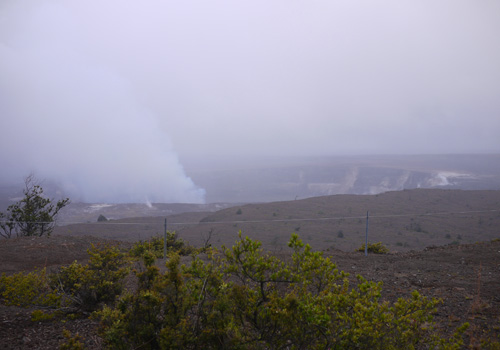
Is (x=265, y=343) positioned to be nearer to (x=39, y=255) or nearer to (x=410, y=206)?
(x=39, y=255)

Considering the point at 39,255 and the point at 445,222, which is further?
the point at 445,222

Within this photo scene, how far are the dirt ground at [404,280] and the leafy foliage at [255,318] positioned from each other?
2.09 ft

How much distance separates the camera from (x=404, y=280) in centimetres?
757

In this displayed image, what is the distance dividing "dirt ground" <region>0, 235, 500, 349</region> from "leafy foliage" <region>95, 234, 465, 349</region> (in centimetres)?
64

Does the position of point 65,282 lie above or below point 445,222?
above

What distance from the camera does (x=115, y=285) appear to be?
18.1 ft

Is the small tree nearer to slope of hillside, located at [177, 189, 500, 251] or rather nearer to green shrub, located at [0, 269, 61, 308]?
slope of hillside, located at [177, 189, 500, 251]

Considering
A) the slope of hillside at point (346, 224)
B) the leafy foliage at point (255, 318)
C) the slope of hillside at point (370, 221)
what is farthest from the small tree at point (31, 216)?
the leafy foliage at point (255, 318)

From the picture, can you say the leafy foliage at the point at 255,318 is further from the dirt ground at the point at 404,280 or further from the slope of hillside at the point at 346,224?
the slope of hillside at the point at 346,224

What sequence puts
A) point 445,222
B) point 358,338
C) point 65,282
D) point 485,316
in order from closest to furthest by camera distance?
point 358,338 < point 485,316 < point 65,282 < point 445,222

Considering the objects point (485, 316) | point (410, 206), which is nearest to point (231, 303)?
point (485, 316)

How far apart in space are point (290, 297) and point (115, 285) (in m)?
3.61

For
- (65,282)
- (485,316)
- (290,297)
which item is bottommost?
(485,316)

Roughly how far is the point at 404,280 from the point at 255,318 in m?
5.56
